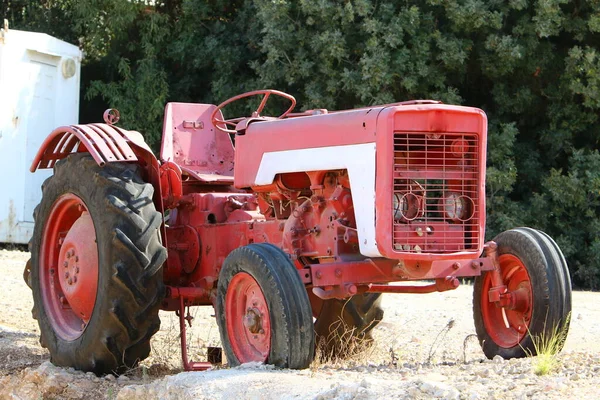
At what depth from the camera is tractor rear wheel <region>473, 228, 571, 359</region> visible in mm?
6117

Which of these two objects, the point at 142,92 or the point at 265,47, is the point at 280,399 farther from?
the point at 142,92

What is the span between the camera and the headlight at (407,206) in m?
5.74

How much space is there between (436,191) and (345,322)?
1.64 metres

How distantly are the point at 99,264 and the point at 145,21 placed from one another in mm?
12475

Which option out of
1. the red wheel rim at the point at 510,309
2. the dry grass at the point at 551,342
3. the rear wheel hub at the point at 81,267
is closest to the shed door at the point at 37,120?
the rear wheel hub at the point at 81,267

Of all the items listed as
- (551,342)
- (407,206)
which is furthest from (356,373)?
(551,342)

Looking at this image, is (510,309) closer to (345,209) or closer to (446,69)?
(345,209)

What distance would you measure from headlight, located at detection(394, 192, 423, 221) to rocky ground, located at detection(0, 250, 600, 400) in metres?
0.90

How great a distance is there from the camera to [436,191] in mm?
6086

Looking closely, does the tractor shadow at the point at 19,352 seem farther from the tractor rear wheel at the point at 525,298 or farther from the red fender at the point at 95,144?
the tractor rear wheel at the point at 525,298

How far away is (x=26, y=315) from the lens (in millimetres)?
9805

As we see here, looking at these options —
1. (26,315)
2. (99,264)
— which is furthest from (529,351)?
(26,315)

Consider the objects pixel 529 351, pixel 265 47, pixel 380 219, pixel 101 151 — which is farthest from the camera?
pixel 265 47

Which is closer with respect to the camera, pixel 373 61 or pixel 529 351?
pixel 529 351
